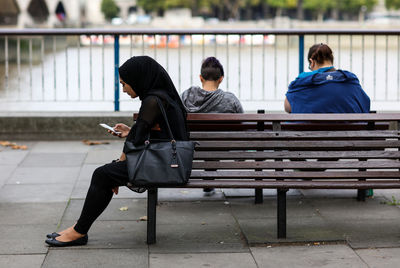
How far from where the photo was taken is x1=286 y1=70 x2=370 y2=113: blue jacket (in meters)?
6.09

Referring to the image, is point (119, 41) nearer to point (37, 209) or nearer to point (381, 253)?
point (37, 209)

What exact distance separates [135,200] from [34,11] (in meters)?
77.4

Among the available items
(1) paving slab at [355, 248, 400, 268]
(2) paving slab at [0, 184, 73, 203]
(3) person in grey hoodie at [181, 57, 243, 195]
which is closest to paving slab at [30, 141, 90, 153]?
(2) paving slab at [0, 184, 73, 203]

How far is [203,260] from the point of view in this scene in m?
4.63

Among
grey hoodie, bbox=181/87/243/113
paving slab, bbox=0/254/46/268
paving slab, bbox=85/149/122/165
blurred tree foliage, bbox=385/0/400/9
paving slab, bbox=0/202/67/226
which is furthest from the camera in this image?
blurred tree foliage, bbox=385/0/400/9

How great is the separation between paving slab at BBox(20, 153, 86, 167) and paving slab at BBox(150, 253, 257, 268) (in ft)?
10.5

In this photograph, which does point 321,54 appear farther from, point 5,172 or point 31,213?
point 5,172

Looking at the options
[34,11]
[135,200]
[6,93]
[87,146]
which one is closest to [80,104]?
[6,93]

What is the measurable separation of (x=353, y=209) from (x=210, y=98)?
1338 mm

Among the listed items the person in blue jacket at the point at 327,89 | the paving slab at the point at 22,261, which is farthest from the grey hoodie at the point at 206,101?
the paving slab at the point at 22,261

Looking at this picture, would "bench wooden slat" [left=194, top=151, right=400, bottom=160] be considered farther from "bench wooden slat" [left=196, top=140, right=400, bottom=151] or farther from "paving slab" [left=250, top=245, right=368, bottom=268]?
"paving slab" [left=250, top=245, right=368, bottom=268]

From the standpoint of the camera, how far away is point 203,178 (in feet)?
16.7

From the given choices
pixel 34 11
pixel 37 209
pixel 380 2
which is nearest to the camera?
pixel 37 209

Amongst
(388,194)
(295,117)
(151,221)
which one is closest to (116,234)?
(151,221)
